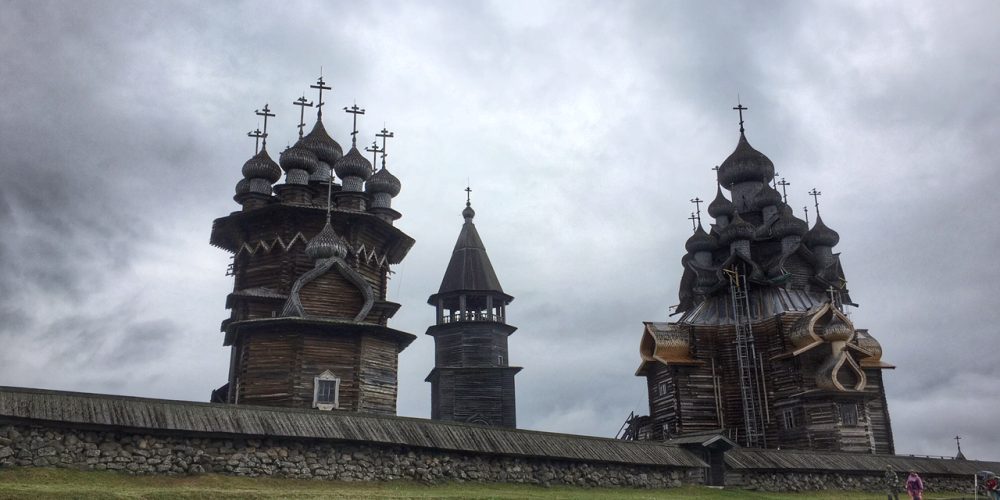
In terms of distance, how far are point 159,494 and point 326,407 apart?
1264 cm

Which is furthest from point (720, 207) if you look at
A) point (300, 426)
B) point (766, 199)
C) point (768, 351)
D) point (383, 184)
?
point (300, 426)

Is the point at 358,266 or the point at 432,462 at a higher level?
the point at 358,266

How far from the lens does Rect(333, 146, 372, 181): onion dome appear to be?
34500mm

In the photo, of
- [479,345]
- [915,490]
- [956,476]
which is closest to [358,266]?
[479,345]

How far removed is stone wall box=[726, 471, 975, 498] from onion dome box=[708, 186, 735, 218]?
17227 millimetres

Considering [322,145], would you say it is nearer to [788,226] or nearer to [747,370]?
[747,370]

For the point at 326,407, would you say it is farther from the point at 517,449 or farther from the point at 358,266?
the point at 517,449

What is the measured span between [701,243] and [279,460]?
96.3ft

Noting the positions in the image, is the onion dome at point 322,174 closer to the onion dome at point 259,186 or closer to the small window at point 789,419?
the onion dome at point 259,186

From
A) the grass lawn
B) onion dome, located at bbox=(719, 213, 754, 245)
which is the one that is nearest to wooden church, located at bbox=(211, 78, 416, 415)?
the grass lawn

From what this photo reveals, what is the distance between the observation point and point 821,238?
42.8 meters

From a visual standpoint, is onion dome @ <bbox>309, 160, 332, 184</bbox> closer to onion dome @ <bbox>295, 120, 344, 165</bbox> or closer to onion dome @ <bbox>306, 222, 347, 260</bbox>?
onion dome @ <bbox>295, 120, 344, 165</bbox>

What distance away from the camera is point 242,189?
34.6 m

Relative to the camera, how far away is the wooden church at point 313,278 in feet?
96.9
